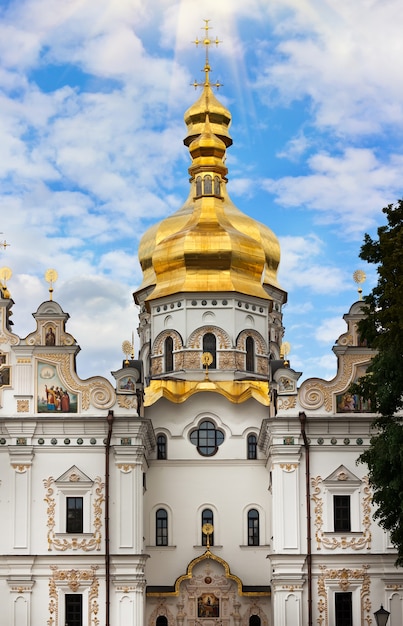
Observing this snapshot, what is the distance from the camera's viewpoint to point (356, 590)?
43.6m

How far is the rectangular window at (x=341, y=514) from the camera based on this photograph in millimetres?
44188

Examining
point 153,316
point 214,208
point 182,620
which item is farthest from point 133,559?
point 214,208

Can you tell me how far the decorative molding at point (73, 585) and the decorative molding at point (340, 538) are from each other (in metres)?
7.51

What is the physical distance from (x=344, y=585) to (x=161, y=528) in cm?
747

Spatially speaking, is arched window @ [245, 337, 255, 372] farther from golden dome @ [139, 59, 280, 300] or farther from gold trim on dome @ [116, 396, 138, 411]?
gold trim on dome @ [116, 396, 138, 411]

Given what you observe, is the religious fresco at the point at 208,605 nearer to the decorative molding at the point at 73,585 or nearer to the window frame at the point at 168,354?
the decorative molding at the point at 73,585

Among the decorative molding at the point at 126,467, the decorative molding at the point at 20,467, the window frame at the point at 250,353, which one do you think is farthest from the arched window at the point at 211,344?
the decorative molding at the point at 20,467

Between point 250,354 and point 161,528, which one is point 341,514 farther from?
point 250,354

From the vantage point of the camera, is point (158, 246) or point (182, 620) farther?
point (158, 246)

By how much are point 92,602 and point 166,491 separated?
20.6 feet

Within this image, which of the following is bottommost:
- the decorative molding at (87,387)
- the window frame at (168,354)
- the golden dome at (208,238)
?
the decorative molding at (87,387)

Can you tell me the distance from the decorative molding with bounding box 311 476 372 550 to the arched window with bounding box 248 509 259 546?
161 inches

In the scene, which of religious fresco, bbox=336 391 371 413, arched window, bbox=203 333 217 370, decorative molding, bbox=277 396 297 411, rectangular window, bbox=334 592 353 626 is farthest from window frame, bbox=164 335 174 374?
rectangular window, bbox=334 592 353 626

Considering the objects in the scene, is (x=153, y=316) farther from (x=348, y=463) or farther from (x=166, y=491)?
(x=348, y=463)
